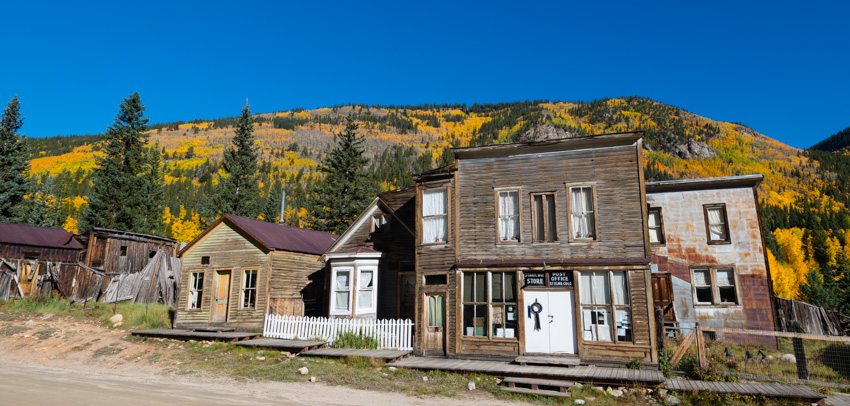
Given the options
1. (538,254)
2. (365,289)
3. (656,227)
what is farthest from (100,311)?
(656,227)

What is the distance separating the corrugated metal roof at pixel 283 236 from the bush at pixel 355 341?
20.9 ft

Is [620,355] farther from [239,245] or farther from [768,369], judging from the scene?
[239,245]

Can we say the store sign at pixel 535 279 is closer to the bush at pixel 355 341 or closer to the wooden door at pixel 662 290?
the bush at pixel 355 341

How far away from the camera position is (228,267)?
72.2 ft

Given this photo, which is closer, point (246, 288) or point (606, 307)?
point (606, 307)

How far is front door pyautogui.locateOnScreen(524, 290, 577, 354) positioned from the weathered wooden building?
32 millimetres

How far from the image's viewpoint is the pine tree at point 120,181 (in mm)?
40969

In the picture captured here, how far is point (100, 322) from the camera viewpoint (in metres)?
22.1

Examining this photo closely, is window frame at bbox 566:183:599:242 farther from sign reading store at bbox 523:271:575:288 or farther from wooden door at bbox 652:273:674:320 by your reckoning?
wooden door at bbox 652:273:674:320

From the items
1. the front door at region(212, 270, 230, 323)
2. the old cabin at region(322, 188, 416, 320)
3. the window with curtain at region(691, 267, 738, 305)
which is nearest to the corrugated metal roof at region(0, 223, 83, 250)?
the front door at region(212, 270, 230, 323)

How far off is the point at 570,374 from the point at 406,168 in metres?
166

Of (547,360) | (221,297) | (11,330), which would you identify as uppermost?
(221,297)

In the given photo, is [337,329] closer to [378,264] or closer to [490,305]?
[378,264]

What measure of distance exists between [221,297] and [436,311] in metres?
11.9
